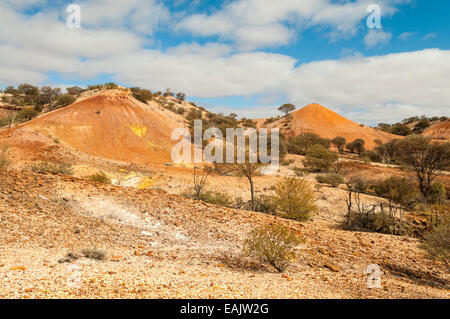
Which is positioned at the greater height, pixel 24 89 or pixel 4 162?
pixel 24 89

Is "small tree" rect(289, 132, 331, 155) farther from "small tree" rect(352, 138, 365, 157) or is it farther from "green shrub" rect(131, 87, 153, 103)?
"green shrub" rect(131, 87, 153, 103)

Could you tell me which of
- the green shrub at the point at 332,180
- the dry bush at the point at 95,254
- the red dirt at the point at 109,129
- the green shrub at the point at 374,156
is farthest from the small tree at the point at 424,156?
the red dirt at the point at 109,129

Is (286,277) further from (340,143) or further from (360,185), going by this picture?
(340,143)

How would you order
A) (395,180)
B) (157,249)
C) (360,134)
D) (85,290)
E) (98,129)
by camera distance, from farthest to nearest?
(360,134) → (98,129) → (395,180) → (157,249) → (85,290)

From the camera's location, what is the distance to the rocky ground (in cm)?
360

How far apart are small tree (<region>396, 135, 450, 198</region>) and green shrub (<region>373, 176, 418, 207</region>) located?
123cm

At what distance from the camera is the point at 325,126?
62094mm

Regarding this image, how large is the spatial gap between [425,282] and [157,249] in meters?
6.27

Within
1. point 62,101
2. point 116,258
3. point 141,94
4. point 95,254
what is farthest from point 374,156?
point 62,101

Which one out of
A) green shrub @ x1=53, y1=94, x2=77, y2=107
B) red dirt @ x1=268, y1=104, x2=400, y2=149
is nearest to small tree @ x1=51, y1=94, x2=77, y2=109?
green shrub @ x1=53, y1=94, x2=77, y2=107

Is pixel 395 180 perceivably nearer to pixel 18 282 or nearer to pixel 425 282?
pixel 425 282

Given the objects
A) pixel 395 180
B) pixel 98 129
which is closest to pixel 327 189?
pixel 395 180

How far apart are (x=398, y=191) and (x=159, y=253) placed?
1654cm
